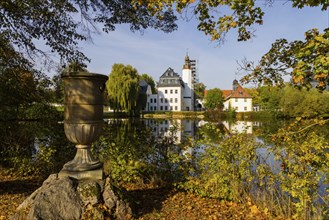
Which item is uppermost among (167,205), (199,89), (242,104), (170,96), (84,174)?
(199,89)

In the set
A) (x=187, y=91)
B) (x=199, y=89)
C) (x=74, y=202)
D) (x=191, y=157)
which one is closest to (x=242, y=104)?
(x=187, y=91)

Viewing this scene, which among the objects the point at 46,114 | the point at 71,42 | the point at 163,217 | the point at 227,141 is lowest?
the point at 163,217

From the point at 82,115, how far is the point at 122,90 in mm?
37285

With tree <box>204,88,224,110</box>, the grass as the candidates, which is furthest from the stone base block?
tree <box>204,88,224,110</box>

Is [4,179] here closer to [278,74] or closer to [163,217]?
[163,217]

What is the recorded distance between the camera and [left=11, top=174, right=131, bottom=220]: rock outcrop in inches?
146

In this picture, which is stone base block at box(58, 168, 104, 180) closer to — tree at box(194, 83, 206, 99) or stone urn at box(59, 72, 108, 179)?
stone urn at box(59, 72, 108, 179)

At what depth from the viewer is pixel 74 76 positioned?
422 centimetres

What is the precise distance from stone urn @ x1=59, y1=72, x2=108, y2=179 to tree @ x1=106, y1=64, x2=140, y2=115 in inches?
1445

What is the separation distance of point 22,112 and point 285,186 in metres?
7.16

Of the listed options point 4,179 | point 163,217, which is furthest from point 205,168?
point 4,179

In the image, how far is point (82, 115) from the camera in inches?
167

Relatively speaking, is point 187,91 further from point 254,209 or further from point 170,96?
point 254,209

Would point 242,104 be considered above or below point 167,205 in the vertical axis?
above
